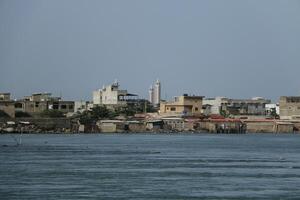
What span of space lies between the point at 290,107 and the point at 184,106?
2342 centimetres

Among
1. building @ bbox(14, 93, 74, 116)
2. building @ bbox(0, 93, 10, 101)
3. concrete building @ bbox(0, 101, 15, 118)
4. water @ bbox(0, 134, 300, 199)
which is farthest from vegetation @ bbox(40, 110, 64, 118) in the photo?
water @ bbox(0, 134, 300, 199)

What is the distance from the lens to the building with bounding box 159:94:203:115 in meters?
170

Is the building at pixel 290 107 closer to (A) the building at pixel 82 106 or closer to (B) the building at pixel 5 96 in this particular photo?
(A) the building at pixel 82 106

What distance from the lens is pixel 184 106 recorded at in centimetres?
17012

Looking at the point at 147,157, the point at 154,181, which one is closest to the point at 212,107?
the point at 147,157

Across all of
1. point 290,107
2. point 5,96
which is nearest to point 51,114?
point 5,96

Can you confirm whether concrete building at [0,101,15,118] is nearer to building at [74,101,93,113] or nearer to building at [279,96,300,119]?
building at [74,101,93,113]

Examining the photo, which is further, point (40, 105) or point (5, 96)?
point (5, 96)

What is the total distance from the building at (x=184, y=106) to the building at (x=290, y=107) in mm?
17696

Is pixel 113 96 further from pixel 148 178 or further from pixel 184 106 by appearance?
pixel 148 178

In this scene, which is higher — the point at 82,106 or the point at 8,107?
the point at 82,106

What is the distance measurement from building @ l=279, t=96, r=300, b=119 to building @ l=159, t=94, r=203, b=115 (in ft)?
58.1

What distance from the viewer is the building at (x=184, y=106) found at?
17038 centimetres

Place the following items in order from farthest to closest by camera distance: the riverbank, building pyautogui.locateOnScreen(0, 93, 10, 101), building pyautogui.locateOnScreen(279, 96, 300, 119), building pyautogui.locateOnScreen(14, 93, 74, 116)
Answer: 1. building pyautogui.locateOnScreen(279, 96, 300, 119)
2. building pyautogui.locateOnScreen(0, 93, 10, 101)
3. building pyautogui.locateOnScreen(14, 93, 74, 116)
4. the riverbank
